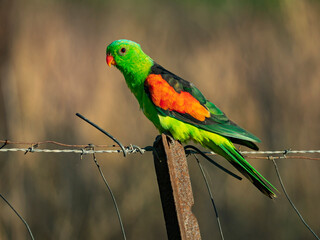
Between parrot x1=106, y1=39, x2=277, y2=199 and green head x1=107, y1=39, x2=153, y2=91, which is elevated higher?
green head x1=107, y1=39, x2=153, y2=91

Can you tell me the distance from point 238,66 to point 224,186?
4.90 ft

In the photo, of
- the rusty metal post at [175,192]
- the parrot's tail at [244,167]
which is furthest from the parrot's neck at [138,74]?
the rusty metal post at [175,192]

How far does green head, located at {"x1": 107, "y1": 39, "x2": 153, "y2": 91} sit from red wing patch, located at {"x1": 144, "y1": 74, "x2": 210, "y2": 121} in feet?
0.71

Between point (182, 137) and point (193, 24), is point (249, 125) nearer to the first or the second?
point (193, 24)

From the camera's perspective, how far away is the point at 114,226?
496cm

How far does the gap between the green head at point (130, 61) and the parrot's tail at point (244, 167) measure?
73 centimetres

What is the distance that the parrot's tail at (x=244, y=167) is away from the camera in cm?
262

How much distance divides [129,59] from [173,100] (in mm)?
564

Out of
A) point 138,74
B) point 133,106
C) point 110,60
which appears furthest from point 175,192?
point 133,106

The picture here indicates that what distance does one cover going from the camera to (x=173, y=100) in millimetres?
3084

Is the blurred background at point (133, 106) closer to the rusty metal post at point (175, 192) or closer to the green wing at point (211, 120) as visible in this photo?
the green wing at point (211, 120)

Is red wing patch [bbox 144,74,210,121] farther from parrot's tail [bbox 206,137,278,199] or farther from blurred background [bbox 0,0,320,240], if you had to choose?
blurred background [bbox 0,0,320,240]

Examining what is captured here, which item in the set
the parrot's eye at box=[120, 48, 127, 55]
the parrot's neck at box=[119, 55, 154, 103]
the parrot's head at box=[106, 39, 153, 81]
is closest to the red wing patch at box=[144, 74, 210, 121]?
the parrot's neck at box=[119, 55, 154, 103]

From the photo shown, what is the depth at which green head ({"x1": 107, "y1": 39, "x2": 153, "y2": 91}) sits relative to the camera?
3373 millimetres
